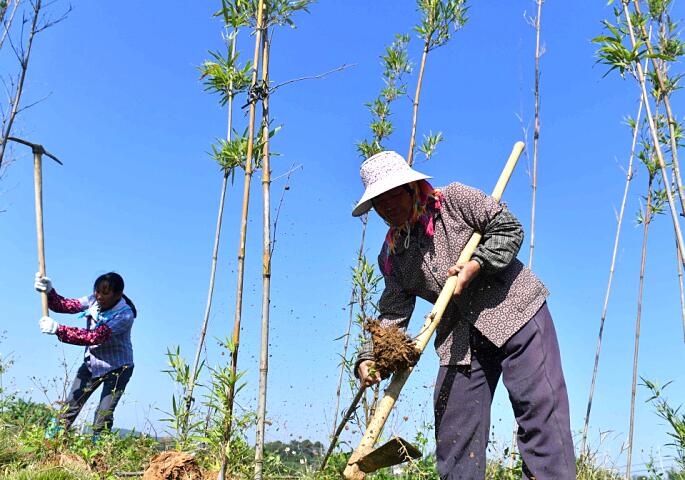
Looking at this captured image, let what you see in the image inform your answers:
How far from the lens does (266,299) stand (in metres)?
2.59

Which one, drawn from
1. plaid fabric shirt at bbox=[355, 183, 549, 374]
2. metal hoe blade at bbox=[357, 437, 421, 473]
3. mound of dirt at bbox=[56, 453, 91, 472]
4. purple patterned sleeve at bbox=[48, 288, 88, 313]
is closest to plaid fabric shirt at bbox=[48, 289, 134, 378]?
purple patterned sleeve at bbox=[48, 288, 88, 313]

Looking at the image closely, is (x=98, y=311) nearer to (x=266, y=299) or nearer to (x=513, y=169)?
(x=266, y=299)

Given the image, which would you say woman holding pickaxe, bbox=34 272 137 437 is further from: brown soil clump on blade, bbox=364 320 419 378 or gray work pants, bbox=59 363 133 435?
brown soil clump on blade, bbox=364 320 419 378

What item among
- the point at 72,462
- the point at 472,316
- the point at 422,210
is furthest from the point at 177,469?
the point at 422,210

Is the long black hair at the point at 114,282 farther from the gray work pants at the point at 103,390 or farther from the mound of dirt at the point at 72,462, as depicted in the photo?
the mound of dirt at the point at 72,462

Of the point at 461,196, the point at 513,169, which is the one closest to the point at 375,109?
the point at 513,169

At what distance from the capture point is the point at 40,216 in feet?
14.9

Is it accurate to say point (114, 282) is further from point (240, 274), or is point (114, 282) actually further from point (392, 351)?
point (392, 351)

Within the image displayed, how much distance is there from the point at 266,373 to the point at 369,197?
842 millimetres

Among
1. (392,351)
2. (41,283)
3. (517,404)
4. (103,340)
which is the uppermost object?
(41,283)

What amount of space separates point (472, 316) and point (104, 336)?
3257mm

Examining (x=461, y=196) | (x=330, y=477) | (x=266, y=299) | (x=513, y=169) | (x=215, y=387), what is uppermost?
(x=513, y=169)

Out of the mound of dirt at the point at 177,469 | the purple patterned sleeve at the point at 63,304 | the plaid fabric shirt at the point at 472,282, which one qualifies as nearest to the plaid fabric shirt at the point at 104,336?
the purple patterned sleeve at the point at 63,304

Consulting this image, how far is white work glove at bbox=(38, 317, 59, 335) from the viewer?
4664mm
